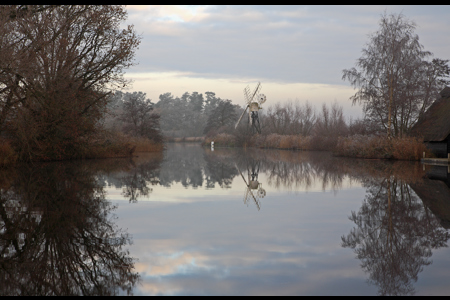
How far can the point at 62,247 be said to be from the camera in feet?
16.9

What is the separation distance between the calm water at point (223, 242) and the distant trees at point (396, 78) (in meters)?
18.3

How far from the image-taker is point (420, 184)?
12086 mm

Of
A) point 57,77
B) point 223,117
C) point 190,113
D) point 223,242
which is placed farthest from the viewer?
point 190,113

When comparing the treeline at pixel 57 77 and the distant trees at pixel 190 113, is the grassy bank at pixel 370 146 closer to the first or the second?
the treeline at pixel 57 77

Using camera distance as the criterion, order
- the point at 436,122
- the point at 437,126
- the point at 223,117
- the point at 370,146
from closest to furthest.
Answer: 1. the point at 437,126
2. the point at 436,122
3. the point at 370,146
4. the point at 223,117

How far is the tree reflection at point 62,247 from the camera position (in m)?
3.93

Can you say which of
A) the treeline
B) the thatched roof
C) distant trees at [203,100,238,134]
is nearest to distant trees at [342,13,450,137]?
the thatched roof

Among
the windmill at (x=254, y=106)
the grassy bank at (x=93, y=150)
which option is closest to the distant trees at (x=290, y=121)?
the windmill at (x=254, y=106)

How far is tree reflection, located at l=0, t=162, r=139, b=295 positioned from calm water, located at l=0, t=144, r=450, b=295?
0.02 meters

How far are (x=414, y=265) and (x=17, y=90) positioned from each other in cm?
1771

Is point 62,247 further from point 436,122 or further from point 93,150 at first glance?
point 436,122

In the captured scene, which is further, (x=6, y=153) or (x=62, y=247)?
(x=6, y=153)

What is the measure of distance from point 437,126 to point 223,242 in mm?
22087

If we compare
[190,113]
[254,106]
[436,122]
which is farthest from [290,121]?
[190,113]
